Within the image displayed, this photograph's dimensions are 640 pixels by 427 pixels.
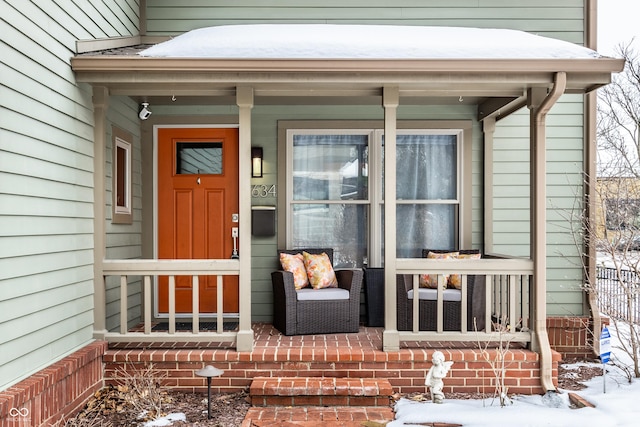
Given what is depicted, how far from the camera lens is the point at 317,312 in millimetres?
5410

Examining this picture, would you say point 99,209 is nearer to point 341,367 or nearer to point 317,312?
point 317,312

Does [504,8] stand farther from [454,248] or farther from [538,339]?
[538,339]

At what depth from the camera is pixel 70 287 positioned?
421 centimetres

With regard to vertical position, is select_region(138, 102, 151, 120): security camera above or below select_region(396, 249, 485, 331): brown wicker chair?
above

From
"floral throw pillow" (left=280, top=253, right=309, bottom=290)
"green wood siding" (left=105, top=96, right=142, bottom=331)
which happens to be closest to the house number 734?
"floral throw pillow" (left=280, top=253, right=309, bottom=290)

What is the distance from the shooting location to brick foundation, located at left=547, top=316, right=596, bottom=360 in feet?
19.8

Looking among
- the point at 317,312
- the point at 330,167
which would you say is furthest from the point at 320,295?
the point at 330,167

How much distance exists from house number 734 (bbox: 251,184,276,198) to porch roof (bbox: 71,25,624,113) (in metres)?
1.59

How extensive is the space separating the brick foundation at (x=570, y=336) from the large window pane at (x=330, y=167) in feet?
7.85

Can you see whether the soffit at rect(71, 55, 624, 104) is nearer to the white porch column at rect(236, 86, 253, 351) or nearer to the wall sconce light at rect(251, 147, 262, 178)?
the white porch column at rect(236, 86, 253, 351)

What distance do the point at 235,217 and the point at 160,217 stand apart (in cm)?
80

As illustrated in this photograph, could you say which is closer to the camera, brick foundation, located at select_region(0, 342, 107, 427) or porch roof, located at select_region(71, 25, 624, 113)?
brick foundation, located at select_region(0, 342, 107, 427)

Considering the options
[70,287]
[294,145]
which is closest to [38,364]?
[70,287]

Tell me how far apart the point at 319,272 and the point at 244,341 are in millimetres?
1309
